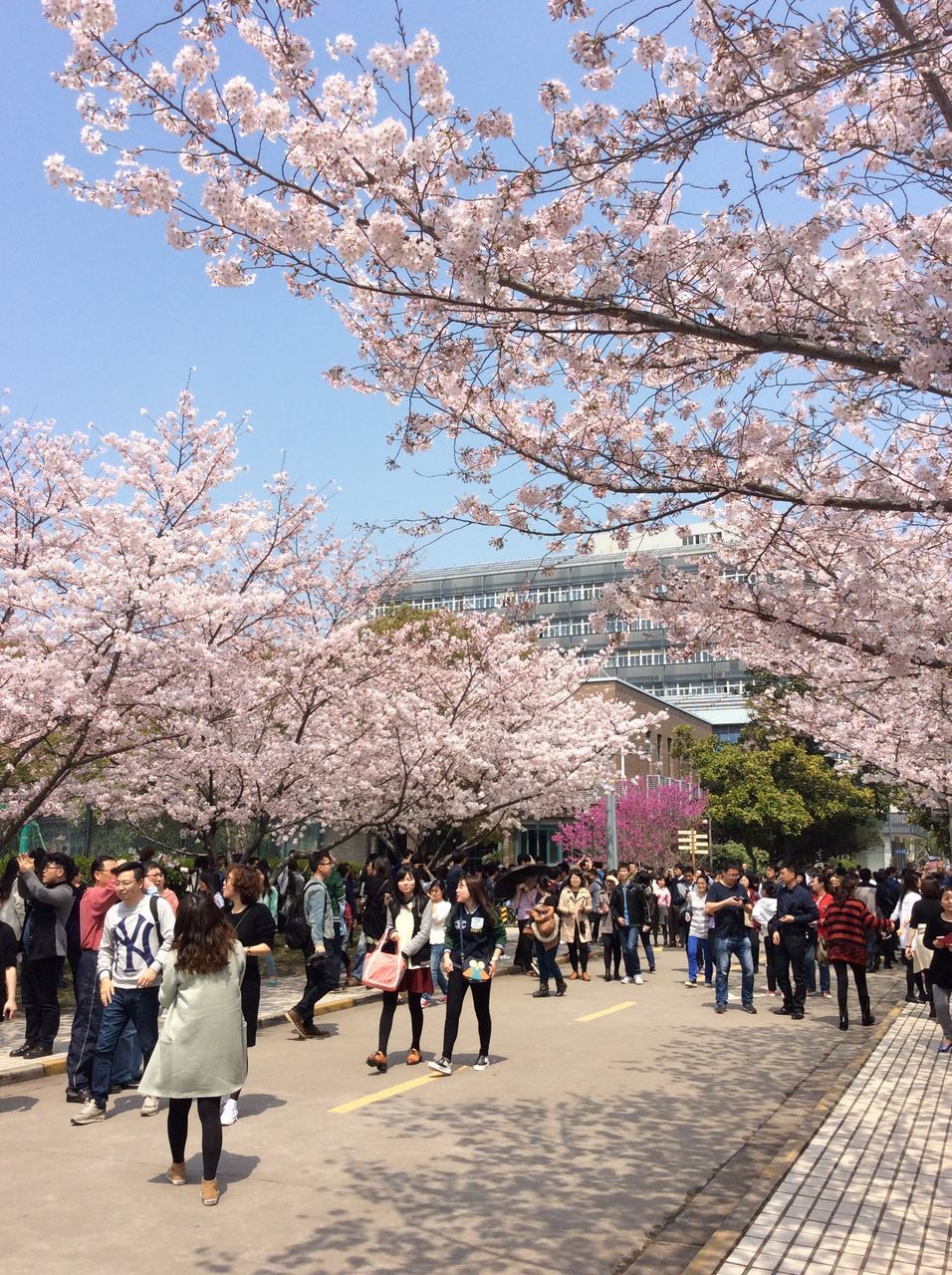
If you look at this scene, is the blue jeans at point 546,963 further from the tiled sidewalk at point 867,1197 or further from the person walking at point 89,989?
the person walking at point 89,989

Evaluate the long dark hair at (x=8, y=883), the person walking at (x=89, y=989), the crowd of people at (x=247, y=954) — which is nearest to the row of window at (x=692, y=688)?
the crowd of people at (x=247, y=954)

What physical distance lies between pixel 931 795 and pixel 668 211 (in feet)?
69.4

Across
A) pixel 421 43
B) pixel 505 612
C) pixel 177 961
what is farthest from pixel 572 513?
pixel 177 961

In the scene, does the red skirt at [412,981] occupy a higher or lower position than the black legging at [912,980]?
higher

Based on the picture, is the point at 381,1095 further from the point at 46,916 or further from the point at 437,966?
the point at 437,966

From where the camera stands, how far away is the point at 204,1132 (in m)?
6.08

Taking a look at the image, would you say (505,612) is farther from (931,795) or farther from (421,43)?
(931,795)

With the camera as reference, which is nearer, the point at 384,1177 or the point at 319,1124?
the point at 384,1177

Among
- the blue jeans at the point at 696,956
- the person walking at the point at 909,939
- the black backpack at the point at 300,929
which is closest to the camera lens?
the black backpack at the point at 300,929

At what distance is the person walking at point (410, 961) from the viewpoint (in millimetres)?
9797

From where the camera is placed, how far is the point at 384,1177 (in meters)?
6.48

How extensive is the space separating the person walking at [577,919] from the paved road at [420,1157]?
519 centimetres

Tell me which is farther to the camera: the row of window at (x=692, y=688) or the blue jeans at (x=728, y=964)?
the row of window at (x=692, y=688)

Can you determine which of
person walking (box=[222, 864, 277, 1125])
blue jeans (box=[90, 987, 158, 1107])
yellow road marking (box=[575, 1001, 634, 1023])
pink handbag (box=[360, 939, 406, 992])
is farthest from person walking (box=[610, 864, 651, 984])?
blue jeans (box=[90, 987, 158, 1107])
